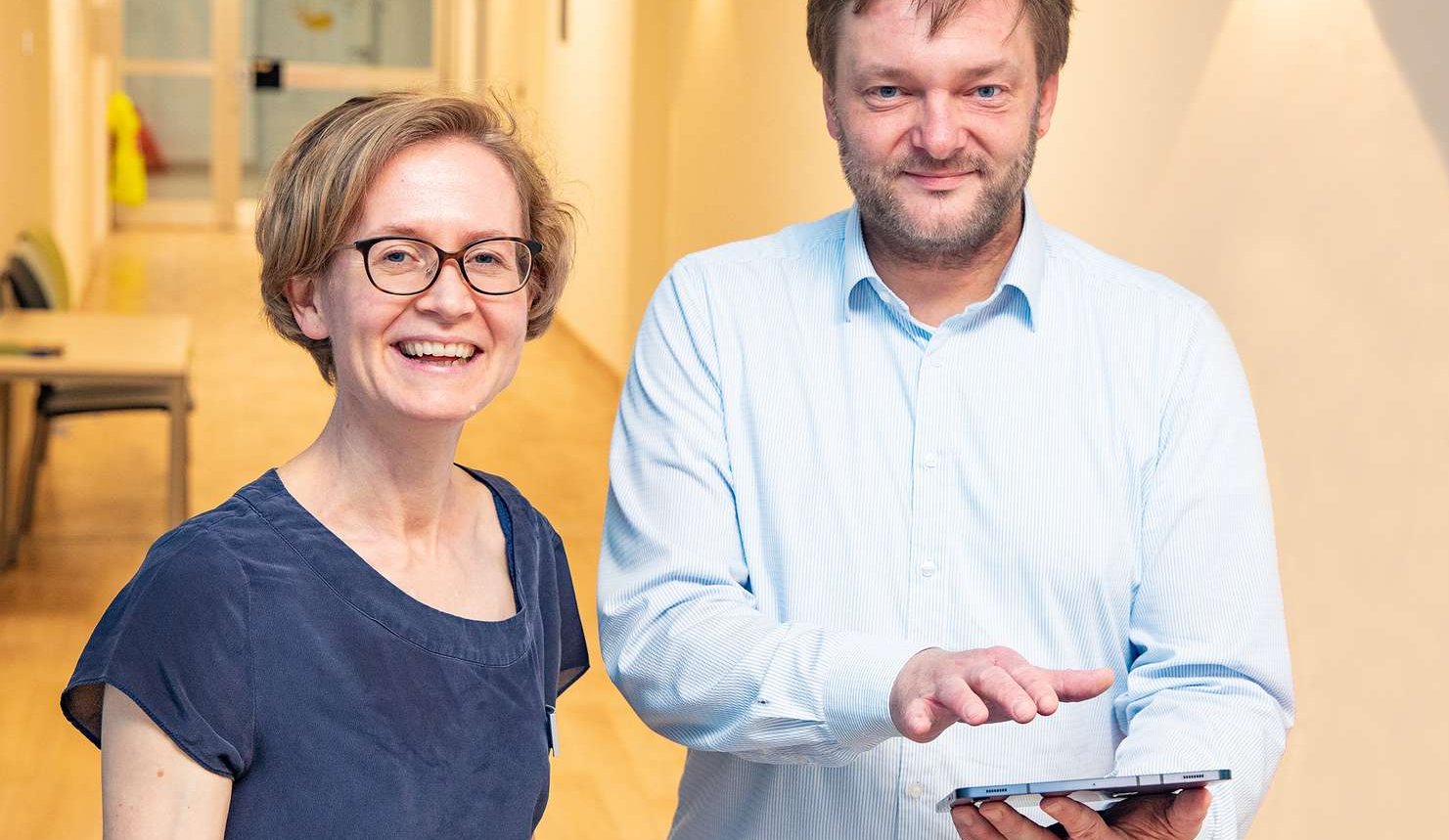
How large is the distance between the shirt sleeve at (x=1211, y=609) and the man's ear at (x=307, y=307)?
858 millimetres

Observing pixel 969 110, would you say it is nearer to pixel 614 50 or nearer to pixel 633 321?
pixel 633 321

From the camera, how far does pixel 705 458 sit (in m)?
1.71

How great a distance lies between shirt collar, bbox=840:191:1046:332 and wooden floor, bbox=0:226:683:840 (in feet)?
6.61

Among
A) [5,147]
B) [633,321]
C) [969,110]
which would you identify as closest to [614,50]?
[633,321]

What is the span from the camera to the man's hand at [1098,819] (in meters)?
1.42

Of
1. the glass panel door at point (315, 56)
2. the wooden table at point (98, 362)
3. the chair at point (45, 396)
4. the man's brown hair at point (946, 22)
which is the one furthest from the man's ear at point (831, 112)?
the glass panel door at point (315, 56)

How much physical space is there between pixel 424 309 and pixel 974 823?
667mm

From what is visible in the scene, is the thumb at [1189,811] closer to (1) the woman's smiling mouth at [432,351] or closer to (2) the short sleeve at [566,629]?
(2) the short sleeve at [566,629]

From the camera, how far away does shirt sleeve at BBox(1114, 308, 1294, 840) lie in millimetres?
1582

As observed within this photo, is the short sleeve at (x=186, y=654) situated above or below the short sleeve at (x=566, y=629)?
above

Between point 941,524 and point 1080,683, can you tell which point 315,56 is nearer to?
point 941,524

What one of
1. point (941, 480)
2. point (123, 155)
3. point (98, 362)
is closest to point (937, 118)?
point (941, 480)

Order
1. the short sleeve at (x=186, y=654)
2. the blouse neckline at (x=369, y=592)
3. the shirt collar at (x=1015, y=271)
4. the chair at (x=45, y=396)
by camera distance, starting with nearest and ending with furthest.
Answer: the short sleeve at (x=186, y=654)
the blouse neckline at (x=369, y=592)
the shirt collar at (x=1015, y=271)
the chair at (x=45, y=396)

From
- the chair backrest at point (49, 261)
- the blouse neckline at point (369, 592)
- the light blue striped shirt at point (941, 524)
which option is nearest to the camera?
the blouse neckline at point (369, 592)
